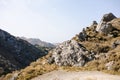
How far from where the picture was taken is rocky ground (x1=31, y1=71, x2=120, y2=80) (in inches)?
1565

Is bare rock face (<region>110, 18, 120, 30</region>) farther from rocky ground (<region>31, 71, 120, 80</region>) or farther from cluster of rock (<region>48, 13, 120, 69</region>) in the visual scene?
rocky ground (<region>31, 71, 120, 80</region>)

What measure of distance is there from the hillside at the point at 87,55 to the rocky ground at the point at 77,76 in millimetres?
2368

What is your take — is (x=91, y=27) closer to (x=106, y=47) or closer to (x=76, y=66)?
(x=106, y=47)

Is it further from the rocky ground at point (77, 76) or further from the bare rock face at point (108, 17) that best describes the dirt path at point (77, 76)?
the bare rock face at point (108, 17)

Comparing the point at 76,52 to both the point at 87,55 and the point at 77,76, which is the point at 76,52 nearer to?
the point at 87,55

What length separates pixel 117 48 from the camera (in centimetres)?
5497

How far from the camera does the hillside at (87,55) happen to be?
49188 mm

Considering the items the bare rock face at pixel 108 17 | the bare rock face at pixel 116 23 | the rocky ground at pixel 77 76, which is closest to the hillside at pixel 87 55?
the bare rock face at pixel 116 23

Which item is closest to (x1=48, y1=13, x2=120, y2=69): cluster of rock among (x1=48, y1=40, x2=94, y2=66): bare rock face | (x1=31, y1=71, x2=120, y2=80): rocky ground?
(x1=48, y1=40, x2=94, y2=66): bare rock face

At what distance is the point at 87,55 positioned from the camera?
2136 inches

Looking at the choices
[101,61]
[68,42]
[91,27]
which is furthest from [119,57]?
[91,27]

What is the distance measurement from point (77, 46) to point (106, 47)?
6.58 metres

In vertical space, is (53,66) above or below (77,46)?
below

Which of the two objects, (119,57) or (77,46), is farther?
(77,46)
